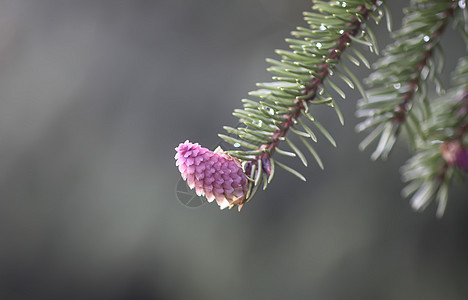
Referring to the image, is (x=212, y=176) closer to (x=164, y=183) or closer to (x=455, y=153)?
(x=455, y=153)

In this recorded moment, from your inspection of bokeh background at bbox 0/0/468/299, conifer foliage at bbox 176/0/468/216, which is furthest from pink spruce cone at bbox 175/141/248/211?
bokeh background at bbox 0/0/468/299

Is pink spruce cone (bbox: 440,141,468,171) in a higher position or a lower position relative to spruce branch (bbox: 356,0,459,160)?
lower

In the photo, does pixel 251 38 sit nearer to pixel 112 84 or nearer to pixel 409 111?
pixel 112 84

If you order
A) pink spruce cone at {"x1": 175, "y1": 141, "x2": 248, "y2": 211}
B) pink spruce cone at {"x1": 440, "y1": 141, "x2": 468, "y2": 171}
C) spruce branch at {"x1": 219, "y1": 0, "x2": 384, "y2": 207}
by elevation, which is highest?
spruce branch at {"x1": 219, "y1": 0, "x2": 384, "y2": 207}

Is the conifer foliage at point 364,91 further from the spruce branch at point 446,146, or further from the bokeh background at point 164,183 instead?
the bokeh background at point 164,183

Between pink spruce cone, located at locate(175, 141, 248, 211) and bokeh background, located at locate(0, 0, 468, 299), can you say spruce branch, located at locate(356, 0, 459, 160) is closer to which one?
pink spruce cone, located at locate(175, 141, 248, 211)

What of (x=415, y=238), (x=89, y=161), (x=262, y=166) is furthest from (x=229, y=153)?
(x=89, y=161)

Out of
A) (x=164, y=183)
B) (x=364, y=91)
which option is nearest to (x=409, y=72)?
(x=364, y=91)
